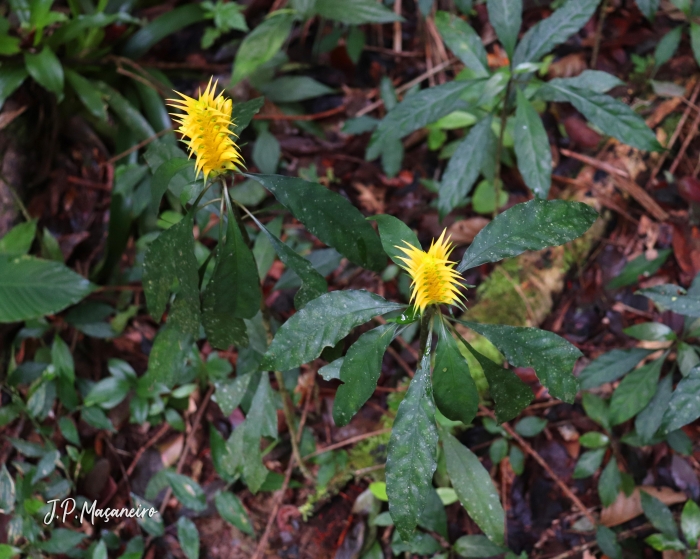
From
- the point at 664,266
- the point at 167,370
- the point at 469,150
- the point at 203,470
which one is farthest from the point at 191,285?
the point at 664,266

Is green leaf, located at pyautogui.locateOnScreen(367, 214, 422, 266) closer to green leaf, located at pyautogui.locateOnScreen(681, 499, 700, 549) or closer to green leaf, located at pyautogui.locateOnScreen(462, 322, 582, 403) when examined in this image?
green leaf, located at pyautogui.locateOnScreen(462, 322, 582, 403)

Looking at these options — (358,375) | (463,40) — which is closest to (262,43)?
(463,40)

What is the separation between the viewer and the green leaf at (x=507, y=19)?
1554 millimetres

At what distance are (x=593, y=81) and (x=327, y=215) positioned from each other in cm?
103

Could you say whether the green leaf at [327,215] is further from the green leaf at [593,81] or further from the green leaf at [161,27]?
the green leaf at [161,27]

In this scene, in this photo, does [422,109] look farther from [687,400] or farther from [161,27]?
[161,27]

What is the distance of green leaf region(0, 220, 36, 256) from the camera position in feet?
7.02

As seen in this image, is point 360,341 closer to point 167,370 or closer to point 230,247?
point 230,247

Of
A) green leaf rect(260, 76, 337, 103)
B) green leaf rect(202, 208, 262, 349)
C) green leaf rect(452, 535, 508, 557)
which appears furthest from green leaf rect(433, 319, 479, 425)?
green leaf rect(260, 76, 337, 103)

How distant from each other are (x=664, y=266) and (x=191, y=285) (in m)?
1.78

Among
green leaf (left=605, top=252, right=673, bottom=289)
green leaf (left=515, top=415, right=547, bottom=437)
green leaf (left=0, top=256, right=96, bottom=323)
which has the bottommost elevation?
green leaf (left=515, top=415, right=547, bottom=437)

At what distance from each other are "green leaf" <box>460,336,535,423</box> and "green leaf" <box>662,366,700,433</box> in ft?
1.43

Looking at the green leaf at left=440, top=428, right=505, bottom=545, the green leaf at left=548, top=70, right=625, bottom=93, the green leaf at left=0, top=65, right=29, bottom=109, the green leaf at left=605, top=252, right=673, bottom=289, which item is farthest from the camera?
the green leaf at left=0, top=65, right=29, bottom=109

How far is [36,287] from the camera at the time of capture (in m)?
1.94
